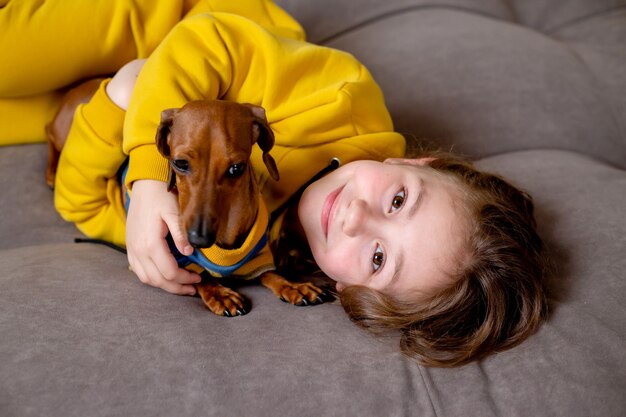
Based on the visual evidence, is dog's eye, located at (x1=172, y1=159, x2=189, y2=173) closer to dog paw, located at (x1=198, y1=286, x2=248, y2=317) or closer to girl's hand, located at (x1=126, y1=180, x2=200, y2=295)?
girl's hand, located at (x1=126, y1=180, x2=200, y2=295)

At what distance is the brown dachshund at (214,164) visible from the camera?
1000mm

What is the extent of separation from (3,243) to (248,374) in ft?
2.78

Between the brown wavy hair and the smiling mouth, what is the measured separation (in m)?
0.15

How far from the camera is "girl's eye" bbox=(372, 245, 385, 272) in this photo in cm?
123

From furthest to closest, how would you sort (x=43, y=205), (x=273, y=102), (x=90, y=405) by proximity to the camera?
(x=43, y=205) < (x=273, y=102) < (x=90, y=405)

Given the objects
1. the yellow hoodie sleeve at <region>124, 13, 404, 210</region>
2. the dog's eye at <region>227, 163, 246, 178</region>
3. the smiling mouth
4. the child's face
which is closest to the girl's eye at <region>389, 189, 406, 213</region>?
the child's face

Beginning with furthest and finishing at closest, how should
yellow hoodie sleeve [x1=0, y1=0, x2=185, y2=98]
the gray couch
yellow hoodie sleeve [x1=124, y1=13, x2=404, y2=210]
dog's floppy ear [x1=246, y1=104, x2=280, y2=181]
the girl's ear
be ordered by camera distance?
yellow hoodie sleeve [x1=0, y1=0, x2=185, y2=98] → the girl's ear → yellow hoodie sleeve [x1=124, y1=13, x2=404, y2=210] → dog's floppy ear [x1=246, y1=104, x2=280, y2=181] → the gray couch

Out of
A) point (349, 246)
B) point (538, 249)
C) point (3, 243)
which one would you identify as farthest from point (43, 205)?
point (538, 249)

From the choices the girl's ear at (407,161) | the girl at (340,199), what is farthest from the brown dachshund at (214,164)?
the girl's ear at (407,161)

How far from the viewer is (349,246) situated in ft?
4.07

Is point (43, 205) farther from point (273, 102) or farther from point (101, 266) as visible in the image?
point (273, 102)

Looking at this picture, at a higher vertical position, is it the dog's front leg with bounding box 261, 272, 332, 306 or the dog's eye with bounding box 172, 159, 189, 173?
the dog's eye with bounding box 172, 159, 189, 173

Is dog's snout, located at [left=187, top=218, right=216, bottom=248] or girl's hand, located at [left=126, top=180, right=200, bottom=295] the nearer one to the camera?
dog's snout, located at [left=187, top=218, right=216, bottom=248]

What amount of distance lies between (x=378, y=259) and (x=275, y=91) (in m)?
0.47
